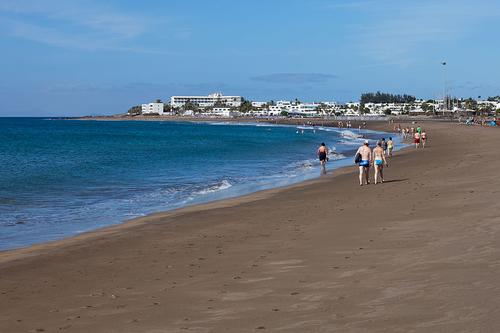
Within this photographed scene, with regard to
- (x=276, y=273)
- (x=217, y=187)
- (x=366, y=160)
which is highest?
(x=366, y=160)

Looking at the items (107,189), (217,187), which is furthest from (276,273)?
(107,189)

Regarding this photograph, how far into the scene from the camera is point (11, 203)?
21.0 metres

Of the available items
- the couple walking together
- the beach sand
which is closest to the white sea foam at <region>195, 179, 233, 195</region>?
the couple walking together

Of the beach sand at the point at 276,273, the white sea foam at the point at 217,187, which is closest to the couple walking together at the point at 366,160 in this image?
the white sea foam at the point at 217,187

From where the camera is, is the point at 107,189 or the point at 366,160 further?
the point at 107,189

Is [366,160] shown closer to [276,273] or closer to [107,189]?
[107,189]

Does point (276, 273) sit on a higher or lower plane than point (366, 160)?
lower

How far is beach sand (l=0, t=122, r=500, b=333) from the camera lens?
258 inches

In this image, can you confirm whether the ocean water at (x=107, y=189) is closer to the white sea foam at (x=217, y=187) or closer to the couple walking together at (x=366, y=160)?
the white sea foam at (x=217, y=187)

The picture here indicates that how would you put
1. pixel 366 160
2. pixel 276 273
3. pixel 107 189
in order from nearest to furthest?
pixel 276 273 < pixel 366 160 < pixel 107 189

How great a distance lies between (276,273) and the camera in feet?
29.2

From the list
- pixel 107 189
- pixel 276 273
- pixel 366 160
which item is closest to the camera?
pixel 276 273

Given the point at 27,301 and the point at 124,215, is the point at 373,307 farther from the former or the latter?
the point at 124,215

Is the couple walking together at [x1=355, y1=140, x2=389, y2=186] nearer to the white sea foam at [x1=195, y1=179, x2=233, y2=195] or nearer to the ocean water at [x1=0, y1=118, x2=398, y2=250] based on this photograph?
the ocean water at [x1=0, y1=118, x2=398, y2=250]
